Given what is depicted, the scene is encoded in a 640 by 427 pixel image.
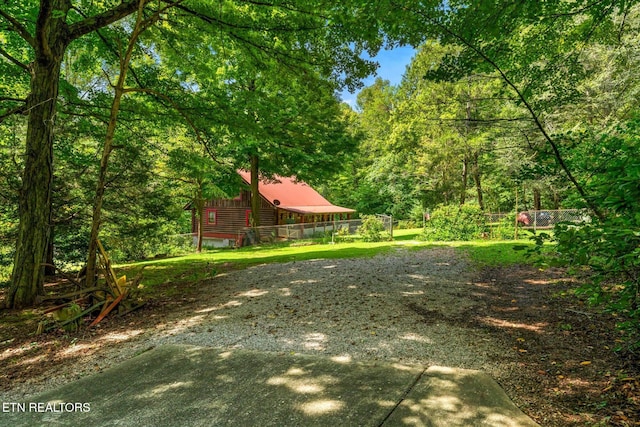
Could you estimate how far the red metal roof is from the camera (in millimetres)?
26344

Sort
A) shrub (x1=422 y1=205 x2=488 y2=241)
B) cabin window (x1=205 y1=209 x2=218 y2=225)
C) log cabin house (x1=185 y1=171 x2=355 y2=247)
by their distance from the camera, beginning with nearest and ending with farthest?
shrub (x1=422 y1=205 x2=488 y2=241) < log cabin house (x1=185 y1=171 x2=355 y2=247) < cabin window (x1=205 y1=209 x2=218 y2=225)

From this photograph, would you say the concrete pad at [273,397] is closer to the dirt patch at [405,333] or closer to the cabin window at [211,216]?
the dirt patch at [405,333]

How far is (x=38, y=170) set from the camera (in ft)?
21.1

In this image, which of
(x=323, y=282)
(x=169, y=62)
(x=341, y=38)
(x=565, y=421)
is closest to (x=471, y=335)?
(x=565, y=421)

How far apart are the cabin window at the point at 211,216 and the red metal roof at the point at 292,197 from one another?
4.79m

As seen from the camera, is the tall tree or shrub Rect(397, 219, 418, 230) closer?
the tall tree

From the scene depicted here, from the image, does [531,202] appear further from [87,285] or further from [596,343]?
[87,285]

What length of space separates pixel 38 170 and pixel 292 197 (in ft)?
76.5

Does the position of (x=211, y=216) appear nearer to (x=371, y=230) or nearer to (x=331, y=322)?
(x=371, y=230)

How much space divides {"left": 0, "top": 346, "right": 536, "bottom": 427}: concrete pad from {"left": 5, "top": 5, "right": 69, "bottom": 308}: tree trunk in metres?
4.09

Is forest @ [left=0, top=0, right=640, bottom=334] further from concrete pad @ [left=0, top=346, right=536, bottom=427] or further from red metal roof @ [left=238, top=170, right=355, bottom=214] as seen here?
red metal roof @ [left=238, top=170, right=355, bottom=214]

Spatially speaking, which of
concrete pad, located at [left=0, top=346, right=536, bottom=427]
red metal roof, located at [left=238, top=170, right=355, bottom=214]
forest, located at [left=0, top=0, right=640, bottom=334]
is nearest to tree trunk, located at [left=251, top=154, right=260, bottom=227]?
red metal roof, located at [left=238, top=170, right=355, bottom=214]

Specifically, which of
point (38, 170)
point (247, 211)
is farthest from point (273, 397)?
point (247, 211)

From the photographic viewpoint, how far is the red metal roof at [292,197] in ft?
86.4
